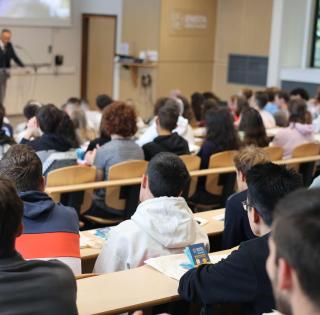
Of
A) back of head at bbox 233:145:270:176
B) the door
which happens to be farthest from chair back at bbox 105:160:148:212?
the door

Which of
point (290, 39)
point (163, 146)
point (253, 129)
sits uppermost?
point (290, 39)

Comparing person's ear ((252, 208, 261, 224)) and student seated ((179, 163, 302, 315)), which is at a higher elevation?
person's ear ((252, 208, 261, 224))

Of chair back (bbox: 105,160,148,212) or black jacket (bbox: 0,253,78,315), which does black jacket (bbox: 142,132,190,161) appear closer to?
chair back (bbox: 105,160,148,212)

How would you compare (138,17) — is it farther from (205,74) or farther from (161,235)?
(161,235)

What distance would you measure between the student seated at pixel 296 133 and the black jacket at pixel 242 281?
170 inches

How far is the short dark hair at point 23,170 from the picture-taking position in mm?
2918

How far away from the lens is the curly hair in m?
5.21

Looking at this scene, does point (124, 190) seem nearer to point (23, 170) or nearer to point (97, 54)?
point (23, 170)

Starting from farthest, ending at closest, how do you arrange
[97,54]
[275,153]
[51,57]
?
[97,54]
[51,57]
[275,153]

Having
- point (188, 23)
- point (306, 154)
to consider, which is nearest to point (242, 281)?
point (306, 154)

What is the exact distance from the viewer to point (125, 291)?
2605 millimetres

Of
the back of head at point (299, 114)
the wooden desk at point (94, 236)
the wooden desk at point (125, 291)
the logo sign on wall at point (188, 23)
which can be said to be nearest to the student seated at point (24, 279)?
the wooden desk at point (125, 291)

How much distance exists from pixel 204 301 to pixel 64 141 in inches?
112

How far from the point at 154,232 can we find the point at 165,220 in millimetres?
76
